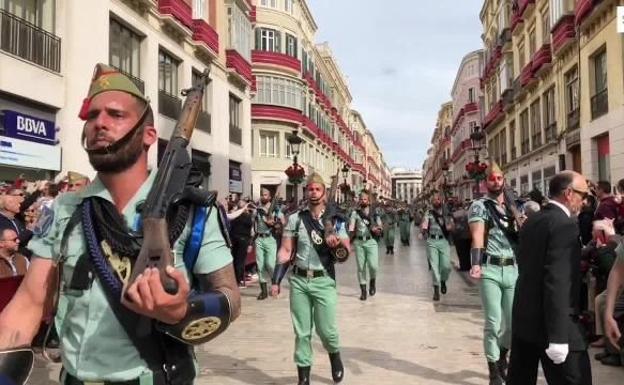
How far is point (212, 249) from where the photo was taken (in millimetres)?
2131

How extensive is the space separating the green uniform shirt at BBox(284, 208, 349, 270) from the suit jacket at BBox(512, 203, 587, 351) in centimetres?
236

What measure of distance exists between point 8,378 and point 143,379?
447 mm

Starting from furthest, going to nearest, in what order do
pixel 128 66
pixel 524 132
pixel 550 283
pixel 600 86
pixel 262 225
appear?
pixel 524 132 < pixel 600 86 < pixel 128 66 < pixel 262 225 < pixel 550 283

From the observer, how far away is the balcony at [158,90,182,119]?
18797 millimetres

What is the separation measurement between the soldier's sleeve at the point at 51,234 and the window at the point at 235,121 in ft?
79.9

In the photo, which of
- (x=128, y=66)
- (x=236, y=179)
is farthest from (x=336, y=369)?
(x=236, y=179)

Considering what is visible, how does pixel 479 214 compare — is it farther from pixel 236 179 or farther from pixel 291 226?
pixel 236 179

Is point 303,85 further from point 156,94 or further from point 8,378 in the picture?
point 8,378

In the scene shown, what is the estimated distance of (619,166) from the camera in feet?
54.6

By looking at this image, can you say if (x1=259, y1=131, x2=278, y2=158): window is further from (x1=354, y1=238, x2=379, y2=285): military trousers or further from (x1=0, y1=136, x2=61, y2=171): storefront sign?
(x1=354, y1=238, x2=379, y2=285): military trousers

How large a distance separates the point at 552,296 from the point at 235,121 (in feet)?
80.3

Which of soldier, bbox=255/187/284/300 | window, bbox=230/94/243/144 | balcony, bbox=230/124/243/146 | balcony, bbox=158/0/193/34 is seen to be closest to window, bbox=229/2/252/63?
window, bbox=230/94/243/144

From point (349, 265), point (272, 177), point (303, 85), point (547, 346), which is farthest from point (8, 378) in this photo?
point (303, 85)

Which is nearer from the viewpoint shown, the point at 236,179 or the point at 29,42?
the point at 29,42
